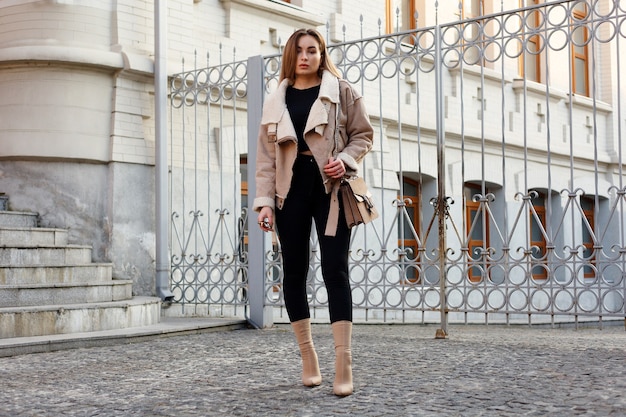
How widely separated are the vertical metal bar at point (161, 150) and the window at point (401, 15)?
187 inches

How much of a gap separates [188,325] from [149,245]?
1686mm

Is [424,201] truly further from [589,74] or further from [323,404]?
[323,404]

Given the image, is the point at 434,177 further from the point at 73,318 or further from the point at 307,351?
the point at 307,351

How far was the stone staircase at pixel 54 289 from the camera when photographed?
697 cm

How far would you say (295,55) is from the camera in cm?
467

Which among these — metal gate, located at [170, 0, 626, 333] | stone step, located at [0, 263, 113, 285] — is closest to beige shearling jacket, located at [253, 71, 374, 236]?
metal gate, located at [170, 0, 626, 333]

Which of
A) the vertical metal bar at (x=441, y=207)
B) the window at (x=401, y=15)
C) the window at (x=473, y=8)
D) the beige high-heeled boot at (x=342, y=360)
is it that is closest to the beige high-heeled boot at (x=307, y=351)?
the beige high-heeled boot at (x=342, y=360)

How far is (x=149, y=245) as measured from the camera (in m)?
9.41

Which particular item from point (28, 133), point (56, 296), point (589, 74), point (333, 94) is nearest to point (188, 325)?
point (56, 296)

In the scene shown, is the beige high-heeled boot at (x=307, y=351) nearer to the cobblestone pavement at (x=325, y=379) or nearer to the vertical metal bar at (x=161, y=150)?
the cobblestone pavement at (x=325, y=379)

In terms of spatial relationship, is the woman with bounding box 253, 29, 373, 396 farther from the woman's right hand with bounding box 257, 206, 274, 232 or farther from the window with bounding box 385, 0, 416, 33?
the window with bounding box 385, 0, 416, 33

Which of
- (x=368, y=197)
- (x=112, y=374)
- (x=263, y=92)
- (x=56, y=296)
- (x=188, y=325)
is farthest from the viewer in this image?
(x=263, y=92)

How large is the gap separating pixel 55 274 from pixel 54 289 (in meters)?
0.43

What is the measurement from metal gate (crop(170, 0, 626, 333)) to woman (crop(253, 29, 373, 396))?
114 inches
